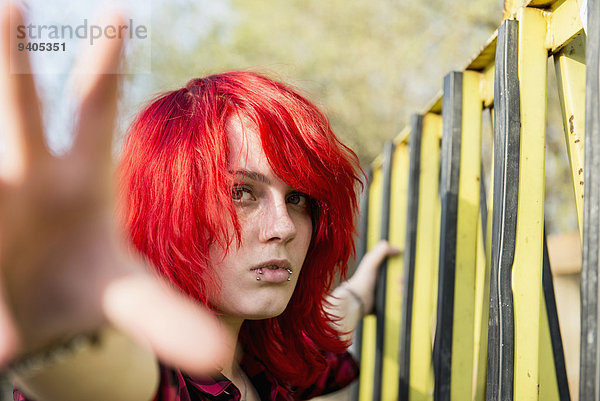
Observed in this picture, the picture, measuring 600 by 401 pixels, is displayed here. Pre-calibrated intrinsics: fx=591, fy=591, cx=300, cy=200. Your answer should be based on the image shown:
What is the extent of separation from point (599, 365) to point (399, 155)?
1.56m

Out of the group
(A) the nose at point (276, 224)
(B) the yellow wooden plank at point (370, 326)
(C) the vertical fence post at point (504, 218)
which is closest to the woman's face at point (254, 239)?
(A) the nose at point (276, 224)

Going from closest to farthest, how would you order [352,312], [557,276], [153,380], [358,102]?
[153,380], [352,312], [557,276], [358,102]

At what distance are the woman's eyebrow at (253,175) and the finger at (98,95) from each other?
2.16 feet

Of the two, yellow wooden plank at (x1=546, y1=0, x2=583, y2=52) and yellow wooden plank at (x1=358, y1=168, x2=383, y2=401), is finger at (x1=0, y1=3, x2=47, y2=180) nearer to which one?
yellow wooden plank at (x1=546, y1=0, x2=583, y2=52)

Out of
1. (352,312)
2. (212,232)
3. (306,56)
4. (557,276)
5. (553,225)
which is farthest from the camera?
(306,56)

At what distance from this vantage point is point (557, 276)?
→ 2.15 metres

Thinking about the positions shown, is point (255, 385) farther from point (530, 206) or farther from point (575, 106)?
point (575, 106)

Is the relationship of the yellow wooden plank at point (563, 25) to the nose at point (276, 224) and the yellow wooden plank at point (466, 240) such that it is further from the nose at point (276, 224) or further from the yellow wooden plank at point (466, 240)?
the nose at point (276, 224)

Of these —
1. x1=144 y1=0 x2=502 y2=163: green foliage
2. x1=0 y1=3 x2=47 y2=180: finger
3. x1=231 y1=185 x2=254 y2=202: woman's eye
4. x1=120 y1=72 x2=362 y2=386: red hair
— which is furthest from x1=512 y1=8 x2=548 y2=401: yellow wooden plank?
x1=144 y1=0 x2=502 y2=163: green foliage

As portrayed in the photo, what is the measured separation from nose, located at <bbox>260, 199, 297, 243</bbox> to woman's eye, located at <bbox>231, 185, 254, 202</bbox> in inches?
1.7

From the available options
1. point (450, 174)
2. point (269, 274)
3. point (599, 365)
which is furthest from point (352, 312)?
point (599, 365)

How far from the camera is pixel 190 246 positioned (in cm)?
104

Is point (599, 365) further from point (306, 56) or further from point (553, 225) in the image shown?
point (306, 56)

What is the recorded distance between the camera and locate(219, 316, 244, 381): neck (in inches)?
47.6
